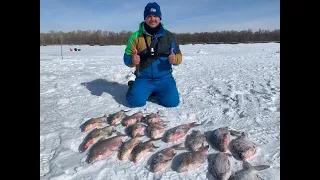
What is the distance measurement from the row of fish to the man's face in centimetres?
137

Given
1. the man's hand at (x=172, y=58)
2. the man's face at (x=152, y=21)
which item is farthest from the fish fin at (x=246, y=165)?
the man's face at (x=152, y=21)

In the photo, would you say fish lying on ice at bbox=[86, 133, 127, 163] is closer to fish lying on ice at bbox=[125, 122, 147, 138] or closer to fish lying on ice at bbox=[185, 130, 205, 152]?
fish lying on ice at bbox=[125, 122, 147, 138]

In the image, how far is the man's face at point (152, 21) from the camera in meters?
3.87

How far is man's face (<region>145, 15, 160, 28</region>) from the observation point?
3.87 metres

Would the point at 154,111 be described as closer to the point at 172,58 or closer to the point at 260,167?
the point at 172,58

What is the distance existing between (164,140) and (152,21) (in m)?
1.80

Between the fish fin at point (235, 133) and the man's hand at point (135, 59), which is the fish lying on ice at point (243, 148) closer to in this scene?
the fish fin at point (235, 133)

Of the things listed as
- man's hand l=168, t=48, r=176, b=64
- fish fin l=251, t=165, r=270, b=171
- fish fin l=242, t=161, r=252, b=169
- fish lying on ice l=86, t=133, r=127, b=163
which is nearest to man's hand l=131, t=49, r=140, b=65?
man's hand l=168, t=48, r=176, b=64

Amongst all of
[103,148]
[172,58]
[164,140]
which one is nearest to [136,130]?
[164,140]

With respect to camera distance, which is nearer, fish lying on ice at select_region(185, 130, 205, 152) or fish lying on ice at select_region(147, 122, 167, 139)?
fish lying on ice at select_region(185, 130, 205, 152)

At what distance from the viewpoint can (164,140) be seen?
118 inches

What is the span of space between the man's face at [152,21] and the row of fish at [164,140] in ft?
4.49

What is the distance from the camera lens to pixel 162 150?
108 inches
